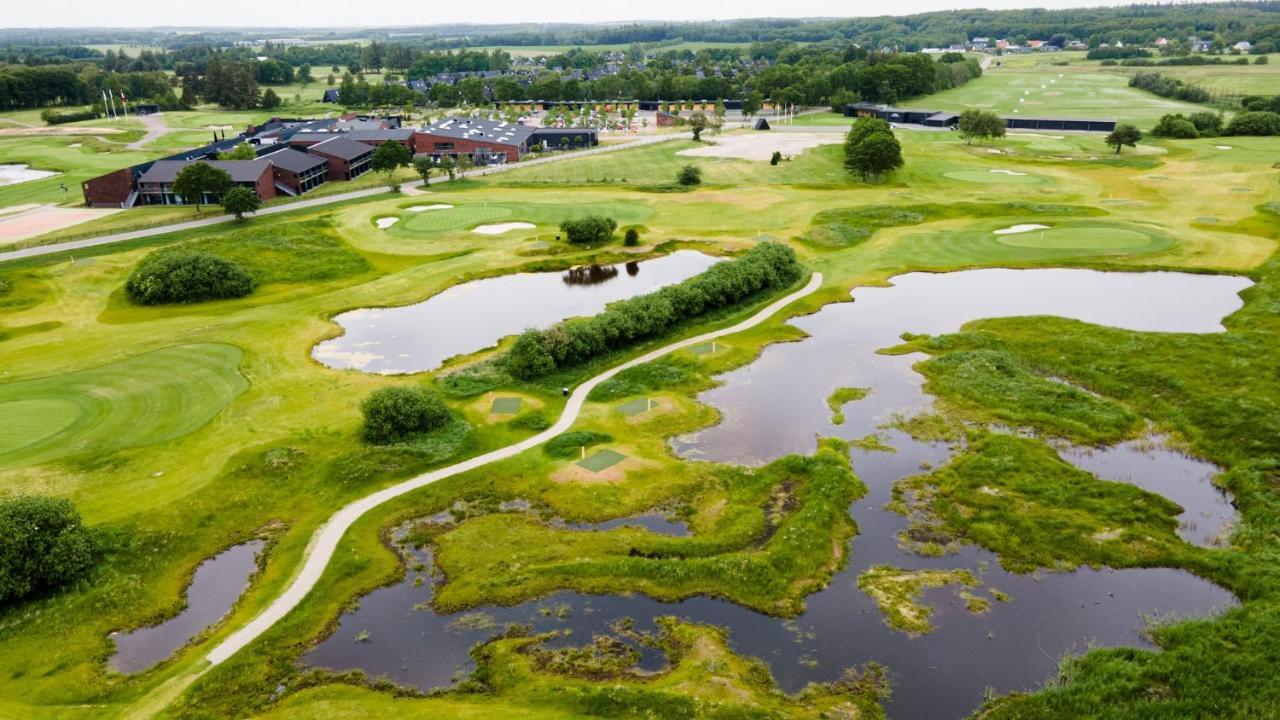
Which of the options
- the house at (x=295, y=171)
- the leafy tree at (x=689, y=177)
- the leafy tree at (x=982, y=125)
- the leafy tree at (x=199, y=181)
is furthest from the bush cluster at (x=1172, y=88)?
the leafy tree at (x=199, y=181)

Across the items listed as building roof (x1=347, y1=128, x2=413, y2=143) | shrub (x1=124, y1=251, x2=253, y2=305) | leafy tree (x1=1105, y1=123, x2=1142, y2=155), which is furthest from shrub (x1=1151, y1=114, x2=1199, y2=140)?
shrub (x1=124, y1=251, x2=253, y2=305)

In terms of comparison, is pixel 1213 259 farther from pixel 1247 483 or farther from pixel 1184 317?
pixel 1247 483

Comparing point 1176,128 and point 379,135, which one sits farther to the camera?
point 1176,128

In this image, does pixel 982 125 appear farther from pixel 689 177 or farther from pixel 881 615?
pixel 881 615

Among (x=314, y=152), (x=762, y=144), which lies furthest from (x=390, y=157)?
(x=762, y=144)

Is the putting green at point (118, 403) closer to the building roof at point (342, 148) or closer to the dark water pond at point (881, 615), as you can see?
the dark water pond at point (881, 615)

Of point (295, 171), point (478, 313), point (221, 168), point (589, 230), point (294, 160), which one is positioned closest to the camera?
point (478, 313)

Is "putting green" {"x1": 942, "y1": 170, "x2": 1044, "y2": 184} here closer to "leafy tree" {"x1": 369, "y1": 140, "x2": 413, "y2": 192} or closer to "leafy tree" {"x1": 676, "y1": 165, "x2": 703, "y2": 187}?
"leafy tree" {"x1": 676, "y1": 165, "x2": 703, "y2": 187}
